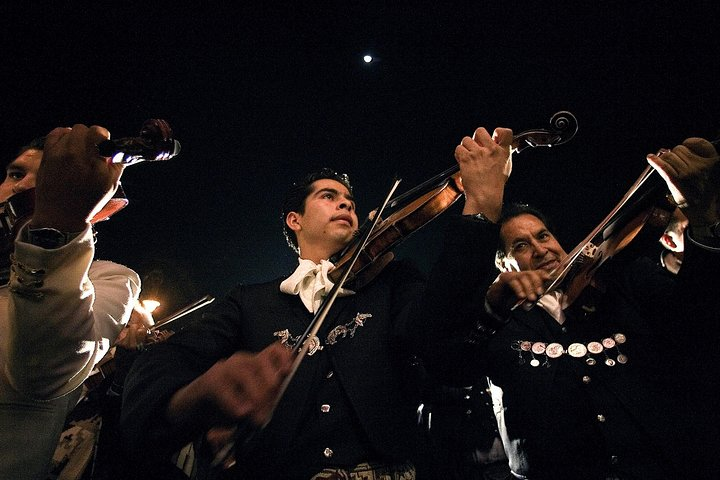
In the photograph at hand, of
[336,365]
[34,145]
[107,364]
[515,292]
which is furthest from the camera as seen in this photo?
[107,364]

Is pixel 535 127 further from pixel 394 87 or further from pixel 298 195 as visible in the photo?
pixel 394 87

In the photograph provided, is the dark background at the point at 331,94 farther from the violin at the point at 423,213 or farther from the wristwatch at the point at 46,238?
the wristwatch at the point at 46,238

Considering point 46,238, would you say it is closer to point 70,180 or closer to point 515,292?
point 70,180

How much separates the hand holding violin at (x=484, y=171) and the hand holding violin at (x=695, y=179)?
2.51 feet

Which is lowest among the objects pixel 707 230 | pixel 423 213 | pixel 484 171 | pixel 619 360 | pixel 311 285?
pixel 619 360

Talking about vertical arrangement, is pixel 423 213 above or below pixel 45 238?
below

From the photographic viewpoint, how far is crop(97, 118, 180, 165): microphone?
1107mm

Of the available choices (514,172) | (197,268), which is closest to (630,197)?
(514,172)

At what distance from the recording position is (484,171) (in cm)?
154

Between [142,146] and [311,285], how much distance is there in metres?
1.08

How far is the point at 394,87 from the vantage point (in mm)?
5602

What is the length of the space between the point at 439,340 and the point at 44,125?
3.86m

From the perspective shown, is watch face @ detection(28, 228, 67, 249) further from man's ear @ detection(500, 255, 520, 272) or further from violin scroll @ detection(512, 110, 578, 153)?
man's ear @ detection(500, 255, 520, 272)

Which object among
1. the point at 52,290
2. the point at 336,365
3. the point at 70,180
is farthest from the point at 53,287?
the point at 336,365
